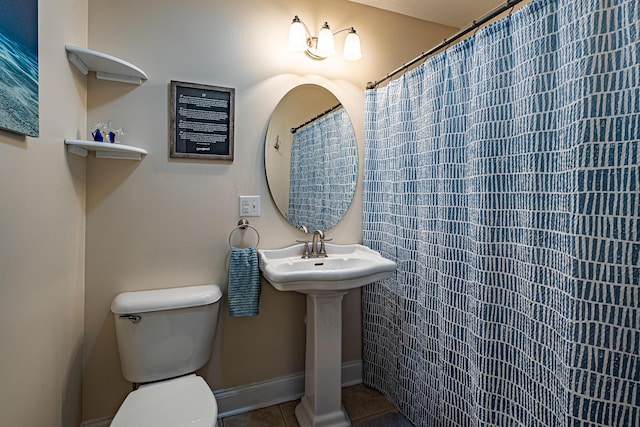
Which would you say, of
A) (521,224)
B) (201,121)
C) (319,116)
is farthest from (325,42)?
(521,224)

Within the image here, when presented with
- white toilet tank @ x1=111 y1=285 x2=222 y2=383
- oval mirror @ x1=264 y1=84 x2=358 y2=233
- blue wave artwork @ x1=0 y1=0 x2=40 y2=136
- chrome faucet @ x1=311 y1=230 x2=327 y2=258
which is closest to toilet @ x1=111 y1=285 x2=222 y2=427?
white toilet tank @ x1=111 y1=285 x2=222 y2=383

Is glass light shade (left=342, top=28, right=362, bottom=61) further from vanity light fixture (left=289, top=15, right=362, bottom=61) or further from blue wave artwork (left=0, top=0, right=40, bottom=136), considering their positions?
blue wave artwork (left=0, top=0, right=40, bottom=136)

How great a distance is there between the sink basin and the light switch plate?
9.1 inches

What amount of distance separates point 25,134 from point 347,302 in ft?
5.94

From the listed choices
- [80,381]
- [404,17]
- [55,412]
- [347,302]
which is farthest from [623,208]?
[80,381]

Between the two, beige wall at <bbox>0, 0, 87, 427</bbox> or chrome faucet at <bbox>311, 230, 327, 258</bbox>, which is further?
chrome faucet at <bbox>311, 230, 327, 258</bbox>

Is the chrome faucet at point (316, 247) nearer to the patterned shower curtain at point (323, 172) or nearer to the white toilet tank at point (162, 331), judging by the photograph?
the patterned shower curtain at point (323, 172)

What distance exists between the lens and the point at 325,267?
1.85 metres

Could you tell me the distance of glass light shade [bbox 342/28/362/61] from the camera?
1878 millimetres

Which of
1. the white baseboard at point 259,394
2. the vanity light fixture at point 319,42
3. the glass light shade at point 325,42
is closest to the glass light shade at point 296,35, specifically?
the vanity light fixture at point 319,42

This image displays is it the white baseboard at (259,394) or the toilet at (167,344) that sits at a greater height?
the toilet at (167,344)

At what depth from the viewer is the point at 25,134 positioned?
979 millimetres

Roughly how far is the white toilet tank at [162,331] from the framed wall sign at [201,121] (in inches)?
29.4

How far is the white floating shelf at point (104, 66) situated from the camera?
4.26 ft
